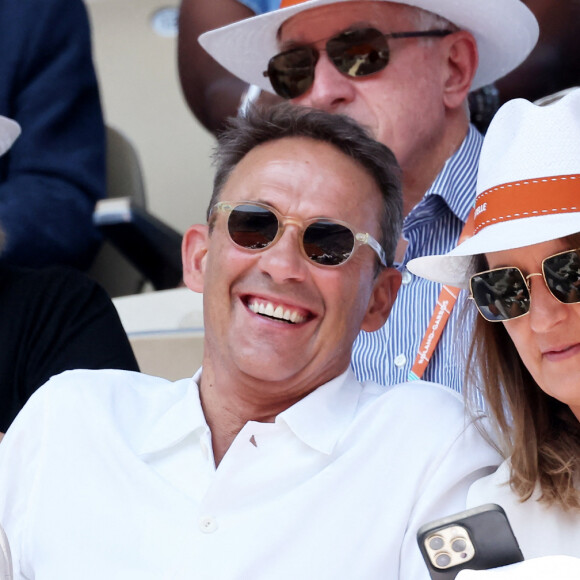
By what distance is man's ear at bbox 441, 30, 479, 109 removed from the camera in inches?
115

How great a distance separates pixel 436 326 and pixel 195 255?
0.59 meters

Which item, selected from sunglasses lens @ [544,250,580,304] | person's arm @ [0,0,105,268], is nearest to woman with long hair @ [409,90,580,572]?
sunglasses lens @ [544,250,580,304]

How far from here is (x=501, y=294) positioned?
1688mm

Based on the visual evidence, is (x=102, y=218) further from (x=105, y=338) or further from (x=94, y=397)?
(x=94, y=397)

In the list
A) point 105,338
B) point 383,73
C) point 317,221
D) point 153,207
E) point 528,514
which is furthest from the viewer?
point 153,207

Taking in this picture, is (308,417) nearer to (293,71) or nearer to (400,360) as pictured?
(400,360)

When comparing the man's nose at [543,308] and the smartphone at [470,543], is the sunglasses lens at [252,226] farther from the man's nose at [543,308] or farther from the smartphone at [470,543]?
the smartphone at [470,543]

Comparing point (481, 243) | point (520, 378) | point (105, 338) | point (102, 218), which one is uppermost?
point (481, 243)

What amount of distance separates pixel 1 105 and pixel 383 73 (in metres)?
1.21

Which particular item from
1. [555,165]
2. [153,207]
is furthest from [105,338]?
[153,207]

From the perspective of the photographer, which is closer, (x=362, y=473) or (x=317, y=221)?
(x=362, y=473)

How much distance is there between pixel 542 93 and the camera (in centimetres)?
338

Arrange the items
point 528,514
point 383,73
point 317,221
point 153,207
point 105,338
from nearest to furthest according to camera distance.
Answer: point 528,514, point 317,221, point 105,338, point 383,73, point 153,207

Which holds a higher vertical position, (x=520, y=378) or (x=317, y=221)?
(x=317, y=221)
